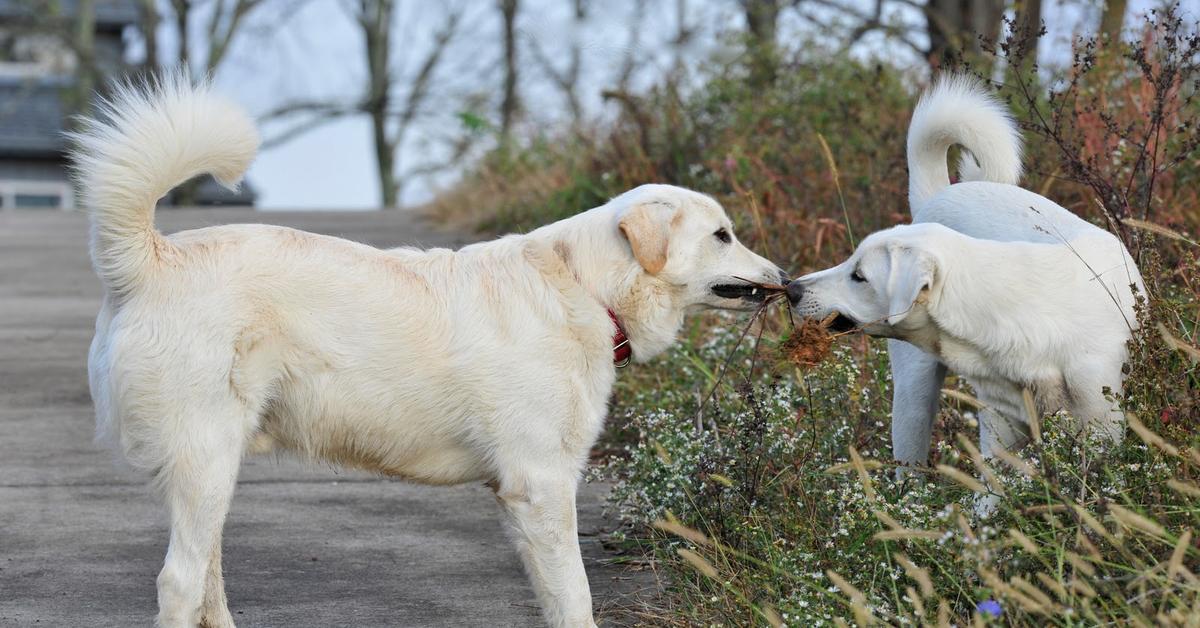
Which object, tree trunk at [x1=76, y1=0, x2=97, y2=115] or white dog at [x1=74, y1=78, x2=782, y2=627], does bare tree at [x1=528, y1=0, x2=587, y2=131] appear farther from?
white dog at [x1=74, y1=78, x2=782, y2=627]

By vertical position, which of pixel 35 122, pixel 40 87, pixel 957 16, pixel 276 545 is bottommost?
pixel 35 122

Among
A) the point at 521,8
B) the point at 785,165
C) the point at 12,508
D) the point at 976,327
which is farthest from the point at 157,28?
the point at 976,327

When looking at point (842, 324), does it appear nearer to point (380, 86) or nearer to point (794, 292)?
point (794, 292)

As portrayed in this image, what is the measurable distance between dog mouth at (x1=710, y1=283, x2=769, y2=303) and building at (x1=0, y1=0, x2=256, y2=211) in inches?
1210

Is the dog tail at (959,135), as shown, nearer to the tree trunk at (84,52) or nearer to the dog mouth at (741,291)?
the dog mouth at (741,291)

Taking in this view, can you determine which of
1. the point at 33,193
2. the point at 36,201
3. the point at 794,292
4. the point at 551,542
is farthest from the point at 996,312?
the point at 36,201

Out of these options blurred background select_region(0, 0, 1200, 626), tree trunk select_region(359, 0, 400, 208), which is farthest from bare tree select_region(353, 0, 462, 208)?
blurred background select_region(0, 0, 1200, 626)

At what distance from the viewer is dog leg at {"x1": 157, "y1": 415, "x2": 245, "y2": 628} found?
4012mm

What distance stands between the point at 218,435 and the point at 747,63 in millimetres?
9183

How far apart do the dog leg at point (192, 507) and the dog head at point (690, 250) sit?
149cm

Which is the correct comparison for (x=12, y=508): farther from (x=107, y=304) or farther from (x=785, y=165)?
(x=785, y=165)

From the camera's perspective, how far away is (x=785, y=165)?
10430mm

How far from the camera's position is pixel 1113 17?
10.2 m

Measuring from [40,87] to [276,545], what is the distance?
3574cm
